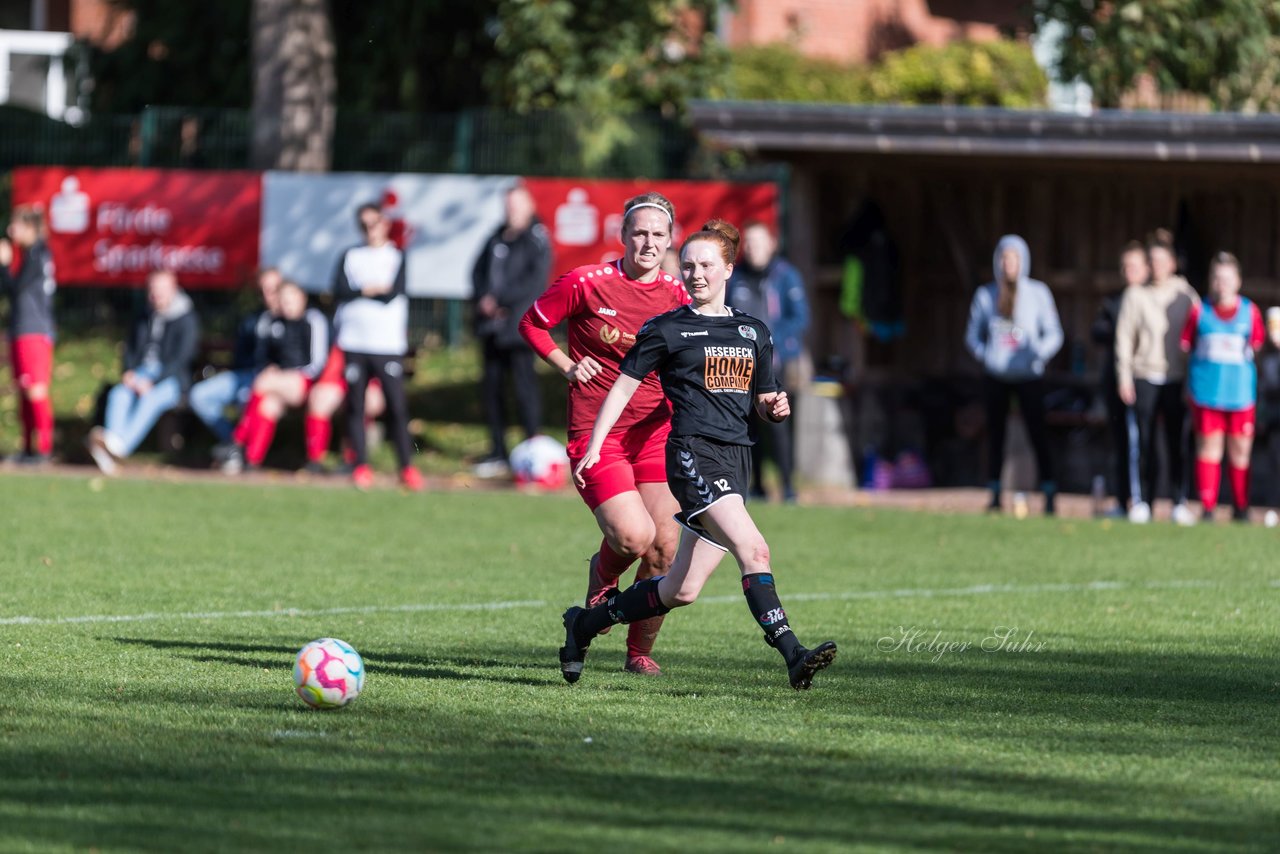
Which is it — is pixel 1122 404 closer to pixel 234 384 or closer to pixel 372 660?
pixel 234 384

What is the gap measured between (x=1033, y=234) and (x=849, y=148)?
3071 mm

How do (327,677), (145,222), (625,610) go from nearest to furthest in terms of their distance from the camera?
1. (327,677)
2. (625,610)
3. (145,222)

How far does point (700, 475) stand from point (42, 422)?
13004 mm

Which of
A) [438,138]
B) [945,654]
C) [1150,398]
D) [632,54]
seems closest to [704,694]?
[945,654]

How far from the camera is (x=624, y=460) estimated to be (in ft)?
28.7

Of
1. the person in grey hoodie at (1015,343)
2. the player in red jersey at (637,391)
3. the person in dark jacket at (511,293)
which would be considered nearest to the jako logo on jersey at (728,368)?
the player in red jersey at (637,391)

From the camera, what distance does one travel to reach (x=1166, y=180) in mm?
20922

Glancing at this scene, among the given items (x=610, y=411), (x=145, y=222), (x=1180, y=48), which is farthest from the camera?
(x=1180, y=48)

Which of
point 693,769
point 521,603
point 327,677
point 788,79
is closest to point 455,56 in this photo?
point 788,79

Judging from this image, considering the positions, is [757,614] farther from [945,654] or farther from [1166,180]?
[1166,180]

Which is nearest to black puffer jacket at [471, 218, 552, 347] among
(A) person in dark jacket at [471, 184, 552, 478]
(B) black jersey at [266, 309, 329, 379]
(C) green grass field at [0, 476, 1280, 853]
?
(A) person in dark jacket at [471, 184, 552, 478]

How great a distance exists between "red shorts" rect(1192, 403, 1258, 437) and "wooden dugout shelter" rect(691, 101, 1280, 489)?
259cm

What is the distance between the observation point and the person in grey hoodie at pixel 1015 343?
17484 millimetres

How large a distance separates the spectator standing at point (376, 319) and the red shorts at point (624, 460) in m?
9.74
